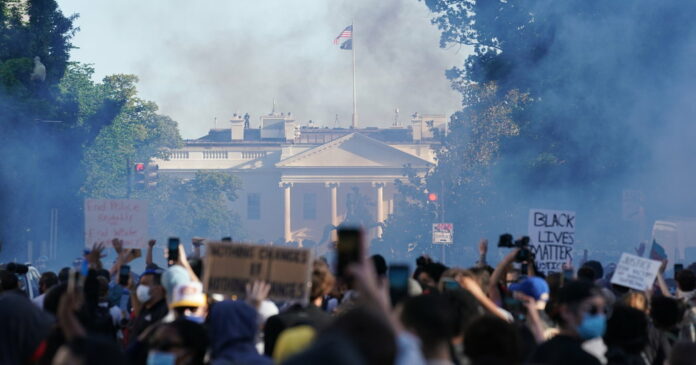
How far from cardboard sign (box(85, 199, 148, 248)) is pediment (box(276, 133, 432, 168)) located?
337 feet

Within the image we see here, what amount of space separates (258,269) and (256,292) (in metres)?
0.14

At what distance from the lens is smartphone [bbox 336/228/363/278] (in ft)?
15.7

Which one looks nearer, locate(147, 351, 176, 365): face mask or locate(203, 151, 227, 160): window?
locate(147, 351, 176, 365): face mask

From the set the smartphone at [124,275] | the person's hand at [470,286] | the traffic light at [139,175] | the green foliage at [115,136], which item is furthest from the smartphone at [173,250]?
the green foliage at [115,136]

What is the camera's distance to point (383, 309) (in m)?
4.32

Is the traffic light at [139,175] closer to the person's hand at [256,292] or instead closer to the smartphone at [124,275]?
the smartphone at [124,275]

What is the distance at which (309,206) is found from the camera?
127m

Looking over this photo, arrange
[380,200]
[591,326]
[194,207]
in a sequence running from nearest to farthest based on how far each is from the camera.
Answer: [591,326] → [194,207] → [380,200]

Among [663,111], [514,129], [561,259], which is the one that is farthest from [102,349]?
[514,129]

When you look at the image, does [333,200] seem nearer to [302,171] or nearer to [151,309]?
[302,171]

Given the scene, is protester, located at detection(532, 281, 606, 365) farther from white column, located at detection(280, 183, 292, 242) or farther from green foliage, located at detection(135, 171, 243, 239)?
white column, located at detection(280, 183, 292, 242)

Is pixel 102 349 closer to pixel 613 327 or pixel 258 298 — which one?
pixel 258 298

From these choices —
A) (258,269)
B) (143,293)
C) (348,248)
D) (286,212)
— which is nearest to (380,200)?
(286,212)

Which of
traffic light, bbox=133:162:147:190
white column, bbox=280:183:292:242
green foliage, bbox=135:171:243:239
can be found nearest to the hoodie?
traffic light, bbox=133:162:147:190
